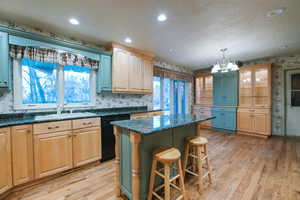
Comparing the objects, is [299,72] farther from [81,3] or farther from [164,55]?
[81,3]

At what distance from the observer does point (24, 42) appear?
2104 mm

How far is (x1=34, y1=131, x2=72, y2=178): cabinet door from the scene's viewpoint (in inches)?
78.8

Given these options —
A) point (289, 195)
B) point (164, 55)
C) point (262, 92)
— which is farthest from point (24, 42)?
point (262, 92)

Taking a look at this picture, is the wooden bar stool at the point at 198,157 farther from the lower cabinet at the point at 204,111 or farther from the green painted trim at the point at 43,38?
the lower cabinet at the point at 204,111

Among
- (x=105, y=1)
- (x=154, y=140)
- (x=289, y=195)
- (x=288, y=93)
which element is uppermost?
(x=105, y=1)

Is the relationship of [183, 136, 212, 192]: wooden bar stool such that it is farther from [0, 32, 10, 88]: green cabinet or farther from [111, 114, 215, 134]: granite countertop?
[0, 32, 10, 88]: green cabinet

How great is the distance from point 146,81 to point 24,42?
2.50 meters

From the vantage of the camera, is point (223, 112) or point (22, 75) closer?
point (22, 75)

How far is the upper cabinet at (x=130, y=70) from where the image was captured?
3.10 m

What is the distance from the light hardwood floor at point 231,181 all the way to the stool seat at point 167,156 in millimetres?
699

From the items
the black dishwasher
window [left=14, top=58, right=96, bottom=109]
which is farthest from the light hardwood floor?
window [left=14, top=58, right=96, bottom=109]

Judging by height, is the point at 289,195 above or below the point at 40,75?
below

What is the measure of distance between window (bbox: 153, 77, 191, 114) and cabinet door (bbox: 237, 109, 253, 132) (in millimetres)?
1924

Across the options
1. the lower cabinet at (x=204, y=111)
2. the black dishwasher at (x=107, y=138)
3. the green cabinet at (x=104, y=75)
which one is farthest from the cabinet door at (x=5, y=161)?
the lower cabinet at (x=204, y=111)
